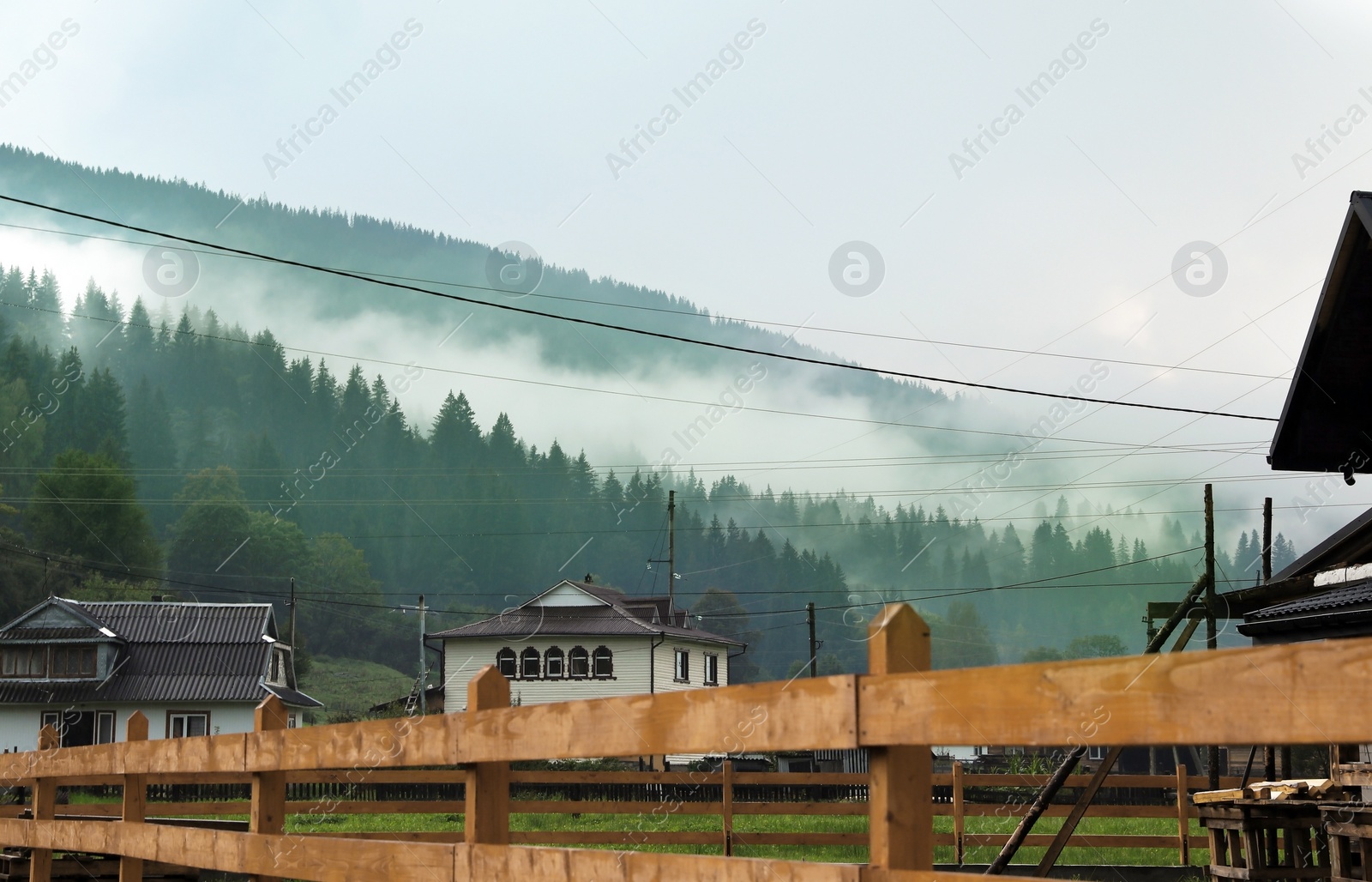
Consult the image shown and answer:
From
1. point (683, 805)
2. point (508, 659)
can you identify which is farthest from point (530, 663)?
point (683, 805)

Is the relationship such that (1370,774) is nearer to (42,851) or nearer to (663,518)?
(42,851)

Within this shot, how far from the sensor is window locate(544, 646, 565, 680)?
55.0m

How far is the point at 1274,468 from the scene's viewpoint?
1222 centimetres

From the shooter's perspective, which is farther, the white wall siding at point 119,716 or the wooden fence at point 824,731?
the white wall siding at point 119,716

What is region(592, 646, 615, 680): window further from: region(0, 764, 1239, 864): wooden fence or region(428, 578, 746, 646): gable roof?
region(0, 764, 1239, 864): wooden fence

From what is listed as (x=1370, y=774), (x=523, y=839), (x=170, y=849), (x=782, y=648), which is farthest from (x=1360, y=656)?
(x=782, y=648)

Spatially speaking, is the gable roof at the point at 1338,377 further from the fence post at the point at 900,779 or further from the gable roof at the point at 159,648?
the gable roof at the point at 159,648

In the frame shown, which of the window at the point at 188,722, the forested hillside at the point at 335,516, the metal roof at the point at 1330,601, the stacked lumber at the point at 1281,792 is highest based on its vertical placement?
the forested hillside at the point at 335,516

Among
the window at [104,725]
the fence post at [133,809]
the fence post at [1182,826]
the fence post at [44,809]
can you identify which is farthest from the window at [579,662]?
the fence post at [133,809]

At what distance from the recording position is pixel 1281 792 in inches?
380

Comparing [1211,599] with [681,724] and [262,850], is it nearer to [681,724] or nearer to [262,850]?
[262,850]

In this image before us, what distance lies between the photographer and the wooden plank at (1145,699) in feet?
5.86

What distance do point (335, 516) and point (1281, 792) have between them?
14874 cm

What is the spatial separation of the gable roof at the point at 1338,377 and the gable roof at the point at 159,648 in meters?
45.1
